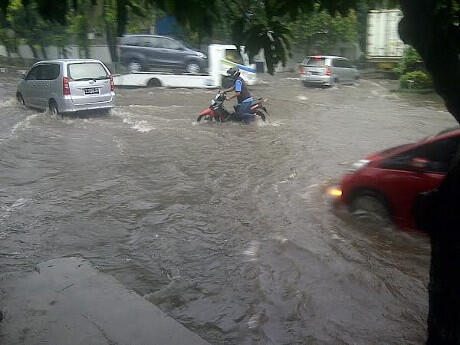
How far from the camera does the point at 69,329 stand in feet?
13.1

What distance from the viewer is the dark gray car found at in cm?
2338

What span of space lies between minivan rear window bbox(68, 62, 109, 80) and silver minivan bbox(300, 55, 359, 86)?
1241 centimetres

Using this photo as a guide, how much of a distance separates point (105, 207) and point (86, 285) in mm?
2837

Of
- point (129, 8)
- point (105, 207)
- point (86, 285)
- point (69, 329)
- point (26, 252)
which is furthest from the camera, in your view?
point (105, 207)

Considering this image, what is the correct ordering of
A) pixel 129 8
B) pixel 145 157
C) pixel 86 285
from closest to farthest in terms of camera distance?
pixel 129 8 → pixel 86 285 → pixel 145 157

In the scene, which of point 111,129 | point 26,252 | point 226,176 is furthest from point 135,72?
point 26,252

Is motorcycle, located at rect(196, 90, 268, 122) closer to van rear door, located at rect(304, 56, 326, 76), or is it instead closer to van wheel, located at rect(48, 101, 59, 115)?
van wheel, located at rect(48, 101, 59, 115)

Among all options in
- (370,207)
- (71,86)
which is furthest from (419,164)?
(71,86)

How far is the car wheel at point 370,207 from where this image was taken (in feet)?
21.1

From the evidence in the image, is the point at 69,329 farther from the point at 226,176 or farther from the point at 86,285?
the point at 226,176

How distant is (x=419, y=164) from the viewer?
5.93 metres

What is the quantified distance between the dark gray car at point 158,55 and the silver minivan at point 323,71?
501cm

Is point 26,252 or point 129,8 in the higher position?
point 129,8

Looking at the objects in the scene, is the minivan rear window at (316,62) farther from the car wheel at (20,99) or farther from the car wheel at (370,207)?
the car wheel at (370,207)
